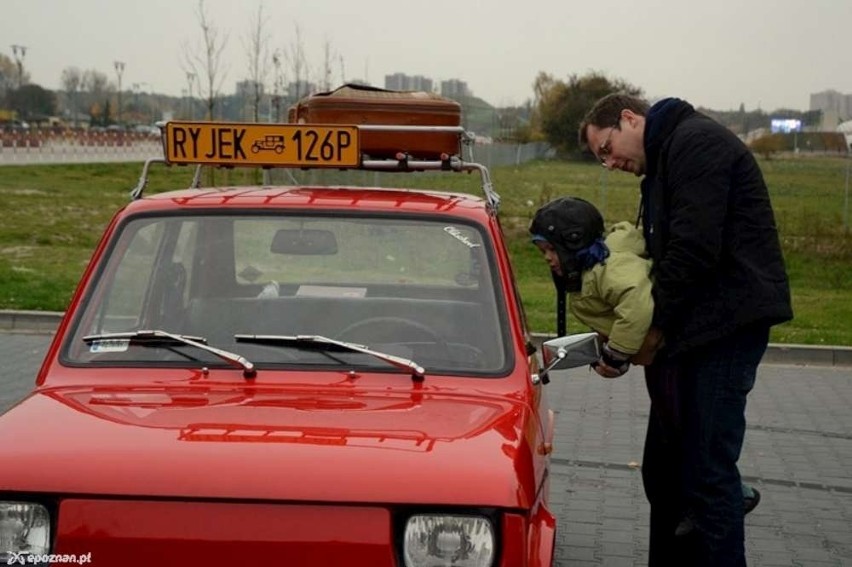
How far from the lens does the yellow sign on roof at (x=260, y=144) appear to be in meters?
5.23

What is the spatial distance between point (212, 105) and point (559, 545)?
18.0 metres

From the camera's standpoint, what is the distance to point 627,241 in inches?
202

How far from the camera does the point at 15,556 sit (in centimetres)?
329

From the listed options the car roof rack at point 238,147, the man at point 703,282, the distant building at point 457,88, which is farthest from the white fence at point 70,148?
the man at point 703,282

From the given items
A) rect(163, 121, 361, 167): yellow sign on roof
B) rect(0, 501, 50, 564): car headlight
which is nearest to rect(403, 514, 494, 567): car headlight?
rect(0, 501, 50, 564): car headlight

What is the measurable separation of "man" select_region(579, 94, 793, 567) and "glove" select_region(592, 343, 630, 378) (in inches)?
6.3

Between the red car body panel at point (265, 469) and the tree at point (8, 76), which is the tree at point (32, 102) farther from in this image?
the red car body panel at point (265, 469)

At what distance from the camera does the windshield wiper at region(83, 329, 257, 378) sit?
4254 mm

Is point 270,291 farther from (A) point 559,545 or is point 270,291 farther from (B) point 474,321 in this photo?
(A) point 559,545

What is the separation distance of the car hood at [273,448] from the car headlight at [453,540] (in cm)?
6

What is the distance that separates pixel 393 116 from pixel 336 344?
85.5 inches

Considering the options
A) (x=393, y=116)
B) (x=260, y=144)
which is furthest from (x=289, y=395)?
(x=393, y=116)

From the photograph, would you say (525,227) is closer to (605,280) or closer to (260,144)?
(260,144)

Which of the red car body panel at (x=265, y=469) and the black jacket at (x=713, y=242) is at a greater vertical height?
the black jacket at (x=713, y=242)
